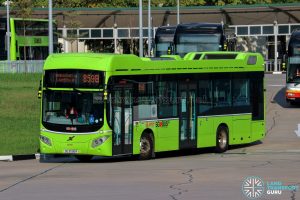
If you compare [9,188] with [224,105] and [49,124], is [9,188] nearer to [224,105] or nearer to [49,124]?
[49,124]

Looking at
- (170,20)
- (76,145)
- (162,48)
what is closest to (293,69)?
(162,48)

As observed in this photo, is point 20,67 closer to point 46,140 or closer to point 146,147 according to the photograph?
point 146,147

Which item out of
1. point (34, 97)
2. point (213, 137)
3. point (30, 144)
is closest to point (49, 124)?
point (213, 137)

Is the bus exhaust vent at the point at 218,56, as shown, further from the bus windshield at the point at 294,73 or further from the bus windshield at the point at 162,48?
the bus windshield at the point at 162,48

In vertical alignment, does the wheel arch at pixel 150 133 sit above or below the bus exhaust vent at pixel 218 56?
below

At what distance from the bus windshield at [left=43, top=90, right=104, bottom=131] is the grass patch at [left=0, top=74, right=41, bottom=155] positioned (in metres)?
5.22

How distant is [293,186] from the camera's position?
18438 millimetres

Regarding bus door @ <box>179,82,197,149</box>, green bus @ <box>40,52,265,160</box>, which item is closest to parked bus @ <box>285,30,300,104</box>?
green bus @ <box>40,52,265,160</box>

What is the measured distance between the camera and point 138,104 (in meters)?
25.8

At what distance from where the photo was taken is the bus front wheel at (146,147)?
26062 millimetres

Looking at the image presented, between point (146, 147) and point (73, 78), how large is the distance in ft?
9.13

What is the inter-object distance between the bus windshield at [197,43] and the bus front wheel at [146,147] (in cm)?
2175

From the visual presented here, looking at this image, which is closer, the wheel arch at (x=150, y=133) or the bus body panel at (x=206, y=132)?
the wheel arch at (x=150, y=133)

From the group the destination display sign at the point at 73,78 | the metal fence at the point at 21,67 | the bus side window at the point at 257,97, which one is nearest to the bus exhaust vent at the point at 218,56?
the bus side window at the point at 257,97
